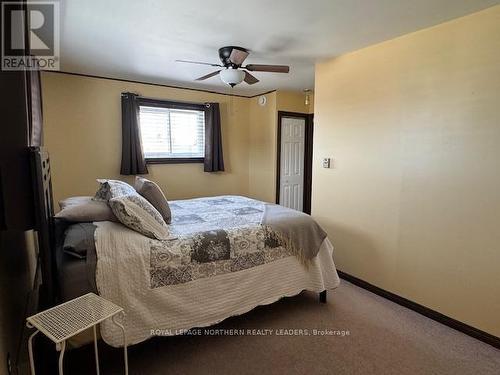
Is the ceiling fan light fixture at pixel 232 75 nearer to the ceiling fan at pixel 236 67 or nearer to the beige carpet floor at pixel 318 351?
the ceiling fan at pixel 236 67

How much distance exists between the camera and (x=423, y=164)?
2.42 m

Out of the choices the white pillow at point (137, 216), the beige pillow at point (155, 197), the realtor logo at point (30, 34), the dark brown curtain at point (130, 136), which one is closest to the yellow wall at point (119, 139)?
the dark brown curtain at point (130, 136)

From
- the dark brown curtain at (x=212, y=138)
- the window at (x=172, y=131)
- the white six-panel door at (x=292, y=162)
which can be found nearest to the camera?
the window at (x=172, y=131)

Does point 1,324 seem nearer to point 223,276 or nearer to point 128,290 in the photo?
point 128,290

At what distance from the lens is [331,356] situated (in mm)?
1961

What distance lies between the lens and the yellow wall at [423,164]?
6.79 ft

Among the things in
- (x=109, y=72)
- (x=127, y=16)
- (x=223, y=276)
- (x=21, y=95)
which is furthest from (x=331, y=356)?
(x=109, y=72)

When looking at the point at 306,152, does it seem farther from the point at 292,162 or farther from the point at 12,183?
the point at 12,183

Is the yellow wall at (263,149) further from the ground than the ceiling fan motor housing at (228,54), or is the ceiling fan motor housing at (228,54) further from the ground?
the ceiling fan motor housing at (228,54)

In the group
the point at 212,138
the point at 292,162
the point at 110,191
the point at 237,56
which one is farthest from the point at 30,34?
the point at 292,162

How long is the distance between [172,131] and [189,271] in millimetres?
2877

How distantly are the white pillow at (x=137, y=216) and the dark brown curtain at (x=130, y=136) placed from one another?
6.72 ft

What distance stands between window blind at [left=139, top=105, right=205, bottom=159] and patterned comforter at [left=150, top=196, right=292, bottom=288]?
183 cm

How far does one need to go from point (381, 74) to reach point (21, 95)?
272cm
